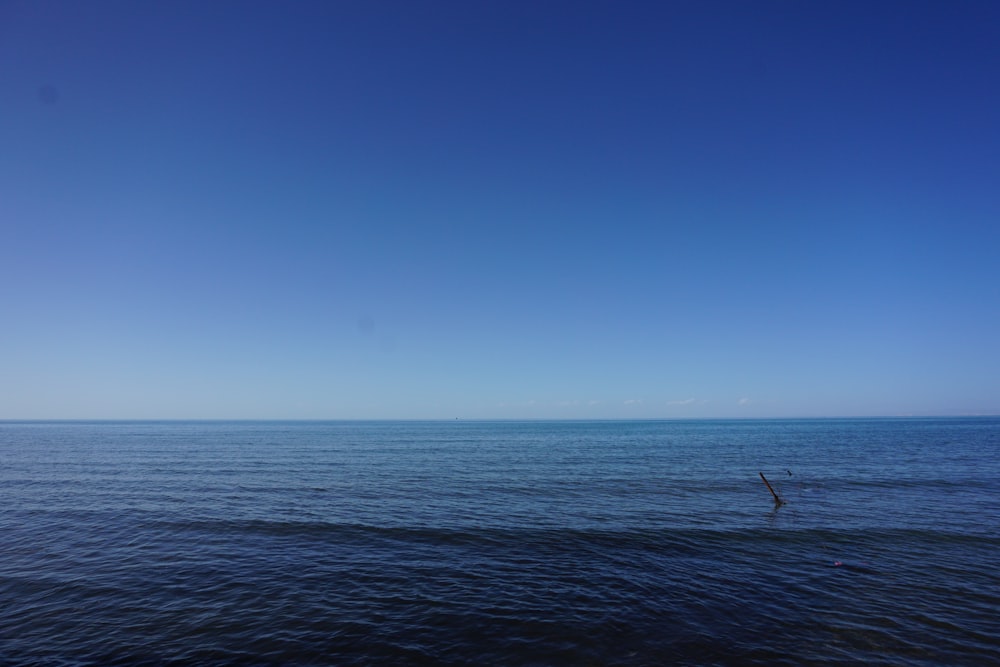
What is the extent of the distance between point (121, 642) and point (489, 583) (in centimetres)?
1191

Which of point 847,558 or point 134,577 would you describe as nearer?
point 134,577

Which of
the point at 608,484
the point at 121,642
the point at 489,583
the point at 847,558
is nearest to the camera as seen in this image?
the point at 121,642

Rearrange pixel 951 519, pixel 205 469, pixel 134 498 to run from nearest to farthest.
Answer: pixel 951 519, pixel 134 498, pixel 205 469

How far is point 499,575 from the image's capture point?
65.4 feet

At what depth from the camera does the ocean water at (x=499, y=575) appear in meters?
14.4

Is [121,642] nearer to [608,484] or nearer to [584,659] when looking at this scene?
[584,659]

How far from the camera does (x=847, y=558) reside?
73.8 ft

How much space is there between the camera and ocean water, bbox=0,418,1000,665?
14359 millimetres

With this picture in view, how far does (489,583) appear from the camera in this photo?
19.0 meters

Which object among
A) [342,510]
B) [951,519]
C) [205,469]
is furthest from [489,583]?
[205,469]

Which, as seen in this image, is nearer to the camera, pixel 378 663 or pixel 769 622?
pixel 378 663

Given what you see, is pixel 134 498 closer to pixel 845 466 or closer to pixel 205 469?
pixel 205 469

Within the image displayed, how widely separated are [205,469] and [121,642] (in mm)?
46010

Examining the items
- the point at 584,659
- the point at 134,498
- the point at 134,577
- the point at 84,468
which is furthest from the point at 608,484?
the point at 84,468
